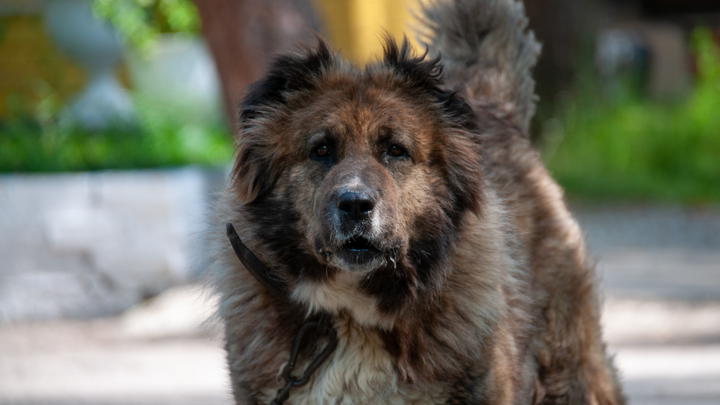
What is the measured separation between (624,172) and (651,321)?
515 cm

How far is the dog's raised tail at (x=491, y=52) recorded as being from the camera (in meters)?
3.94

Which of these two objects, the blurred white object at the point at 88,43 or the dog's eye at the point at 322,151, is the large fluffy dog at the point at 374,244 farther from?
the blurred white object at the point at 88,43

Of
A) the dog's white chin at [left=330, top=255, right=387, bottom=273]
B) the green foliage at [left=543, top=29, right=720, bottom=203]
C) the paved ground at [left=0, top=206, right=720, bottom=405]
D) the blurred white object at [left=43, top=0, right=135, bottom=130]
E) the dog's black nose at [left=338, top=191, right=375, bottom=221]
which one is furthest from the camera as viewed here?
the green foliage at [left=543, top=29, right=720, bottom=203]

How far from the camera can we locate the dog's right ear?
314 centimetres

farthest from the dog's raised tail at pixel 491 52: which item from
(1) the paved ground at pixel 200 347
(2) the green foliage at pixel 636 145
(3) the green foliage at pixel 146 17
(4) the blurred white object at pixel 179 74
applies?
(2) the green foliage at pixel 636 145

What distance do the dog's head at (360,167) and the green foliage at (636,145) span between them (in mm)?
8143

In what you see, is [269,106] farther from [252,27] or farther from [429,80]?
[252,27]

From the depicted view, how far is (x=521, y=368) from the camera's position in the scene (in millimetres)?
3225

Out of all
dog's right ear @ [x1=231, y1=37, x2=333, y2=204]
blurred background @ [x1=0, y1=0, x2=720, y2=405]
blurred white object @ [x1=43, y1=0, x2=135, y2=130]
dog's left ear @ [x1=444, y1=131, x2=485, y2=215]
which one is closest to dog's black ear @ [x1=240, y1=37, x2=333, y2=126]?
dog's right ear @ [x1=231, y1=37, x2=333, y2=204]

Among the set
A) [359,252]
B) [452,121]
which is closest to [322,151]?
[359,252]

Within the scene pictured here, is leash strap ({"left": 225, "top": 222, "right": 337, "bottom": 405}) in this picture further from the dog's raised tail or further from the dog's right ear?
the dog's raised tail

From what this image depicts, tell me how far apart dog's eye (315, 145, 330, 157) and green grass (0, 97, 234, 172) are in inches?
182

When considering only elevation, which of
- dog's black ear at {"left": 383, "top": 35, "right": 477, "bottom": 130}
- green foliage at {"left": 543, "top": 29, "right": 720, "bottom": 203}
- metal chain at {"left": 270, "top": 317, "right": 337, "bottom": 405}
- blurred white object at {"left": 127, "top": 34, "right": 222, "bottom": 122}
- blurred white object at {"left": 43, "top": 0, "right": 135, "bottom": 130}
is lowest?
metal chain at {"left": 270, "top": 317, "right": 337, "bottom": 405}

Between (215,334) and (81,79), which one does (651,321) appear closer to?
(215,334)
